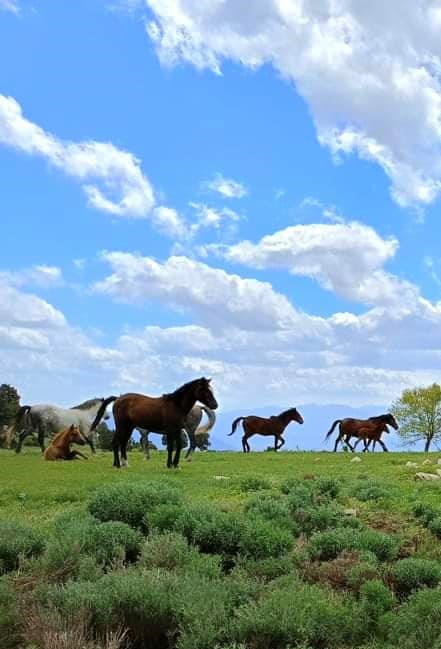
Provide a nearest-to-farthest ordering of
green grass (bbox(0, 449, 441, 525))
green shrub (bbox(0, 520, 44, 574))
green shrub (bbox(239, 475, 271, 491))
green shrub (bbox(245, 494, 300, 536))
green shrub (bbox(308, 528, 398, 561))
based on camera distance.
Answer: green shrub (bbox(0, 520, 44, 574))
green shrub (bbox(308, 528, 398, 561))
green shrub (bbox(245, 494, 300, 536))
green grass (bbox(0, 449, 441, 525))
green shrub (bbox(239, 475, 271, 491))

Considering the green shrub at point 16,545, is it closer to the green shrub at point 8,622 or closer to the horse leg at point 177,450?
the green shrub at point 8,622

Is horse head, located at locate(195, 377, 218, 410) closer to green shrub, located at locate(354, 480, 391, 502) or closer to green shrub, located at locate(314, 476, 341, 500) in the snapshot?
green shrub, located at locate(354, 480, 391, 502)

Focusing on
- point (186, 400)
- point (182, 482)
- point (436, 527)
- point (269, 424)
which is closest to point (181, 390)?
point (186, 400)

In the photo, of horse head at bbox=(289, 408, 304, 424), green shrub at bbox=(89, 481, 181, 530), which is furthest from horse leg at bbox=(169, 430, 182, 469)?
horse head at bbox=(289, 408, 304, 424)

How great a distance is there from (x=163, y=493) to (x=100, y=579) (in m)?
3.21

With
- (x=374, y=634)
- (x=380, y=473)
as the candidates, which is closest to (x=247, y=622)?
(x=374, y=634)

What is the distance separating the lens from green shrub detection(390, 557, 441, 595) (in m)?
7.26

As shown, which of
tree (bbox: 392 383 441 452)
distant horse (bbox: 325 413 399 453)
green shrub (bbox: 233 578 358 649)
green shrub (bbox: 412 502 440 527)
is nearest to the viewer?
green shrub (bbox: 233 578 358 649)

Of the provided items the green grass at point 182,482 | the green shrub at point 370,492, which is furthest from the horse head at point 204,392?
the green shrub at point 370,492

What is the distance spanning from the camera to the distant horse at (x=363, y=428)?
3341cm

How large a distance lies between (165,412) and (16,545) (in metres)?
11.1

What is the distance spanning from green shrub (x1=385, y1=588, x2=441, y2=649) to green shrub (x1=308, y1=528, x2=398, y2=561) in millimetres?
1706

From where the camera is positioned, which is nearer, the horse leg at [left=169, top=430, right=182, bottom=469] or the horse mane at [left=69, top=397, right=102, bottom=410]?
the horse leg at [left=169, top=430, right=182, bottom=469]

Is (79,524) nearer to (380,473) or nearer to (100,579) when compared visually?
(100,579)
